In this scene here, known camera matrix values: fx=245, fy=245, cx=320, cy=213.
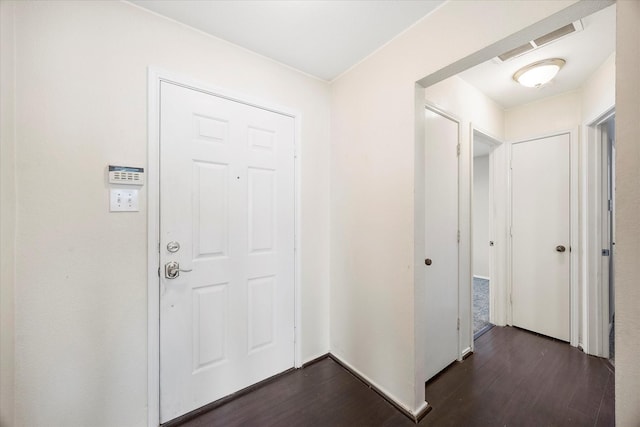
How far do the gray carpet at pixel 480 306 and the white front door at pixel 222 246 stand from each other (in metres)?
2.25

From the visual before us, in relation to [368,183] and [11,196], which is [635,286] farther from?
[11,196]

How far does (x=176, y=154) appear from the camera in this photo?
153 cm

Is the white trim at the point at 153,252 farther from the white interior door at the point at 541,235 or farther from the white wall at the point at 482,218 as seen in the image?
the white wall at the point at 482,218

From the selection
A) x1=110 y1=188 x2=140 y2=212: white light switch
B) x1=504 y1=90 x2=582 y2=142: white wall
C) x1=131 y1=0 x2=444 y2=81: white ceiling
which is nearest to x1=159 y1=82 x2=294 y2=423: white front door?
x1=110 y1=188 x2=140 y2=212: white light switch

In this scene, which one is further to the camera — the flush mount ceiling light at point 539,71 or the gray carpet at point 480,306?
the gray carpet at point 480,306

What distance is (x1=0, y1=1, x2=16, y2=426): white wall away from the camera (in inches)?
41.9

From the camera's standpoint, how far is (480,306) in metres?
3.39

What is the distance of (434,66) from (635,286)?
52.9 inches

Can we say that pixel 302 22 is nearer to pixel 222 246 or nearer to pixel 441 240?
pixel 222 246

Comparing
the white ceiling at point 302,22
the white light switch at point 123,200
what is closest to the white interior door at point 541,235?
the white ceiling at point 302,22

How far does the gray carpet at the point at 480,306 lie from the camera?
9.35 feet

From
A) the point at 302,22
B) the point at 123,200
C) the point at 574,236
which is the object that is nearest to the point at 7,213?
the point at 123,200

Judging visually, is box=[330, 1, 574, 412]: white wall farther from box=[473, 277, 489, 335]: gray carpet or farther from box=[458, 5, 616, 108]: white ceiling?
box=[473, 277, 489, 335]: gray carpet

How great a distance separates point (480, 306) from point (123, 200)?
4.12m
